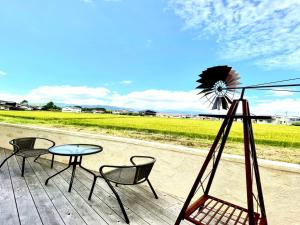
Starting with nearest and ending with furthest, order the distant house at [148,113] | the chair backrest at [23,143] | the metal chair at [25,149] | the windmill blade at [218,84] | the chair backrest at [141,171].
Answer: the windmill blade at [218,84]
the chair backrest at [141,171]
the metal chair at [25,149]
the chair backrest at [23,143]
the distant house at [148,113]

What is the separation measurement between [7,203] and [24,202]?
0.67ft

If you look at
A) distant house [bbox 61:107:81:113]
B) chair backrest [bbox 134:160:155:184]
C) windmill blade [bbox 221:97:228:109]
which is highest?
distant house [bbox 61:107:81:113]

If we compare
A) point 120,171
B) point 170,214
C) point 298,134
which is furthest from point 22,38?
point 298,134

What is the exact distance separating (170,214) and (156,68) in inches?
368

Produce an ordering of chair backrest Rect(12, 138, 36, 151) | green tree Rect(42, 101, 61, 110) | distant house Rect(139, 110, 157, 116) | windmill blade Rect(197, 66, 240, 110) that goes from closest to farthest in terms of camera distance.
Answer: windmill blade Rect(197, 66, 240, 110), chair backrest Rect(12, 138, 36, 151), distant house Rect(139, 110, 157, 116), green tree Rect(42, 101, 61, 110)

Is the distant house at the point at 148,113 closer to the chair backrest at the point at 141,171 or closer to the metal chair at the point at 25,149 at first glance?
the metal chair at the point at 25,149

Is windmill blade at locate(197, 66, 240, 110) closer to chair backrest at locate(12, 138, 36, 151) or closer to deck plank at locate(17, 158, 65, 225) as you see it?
deck plank at locate(17, 158, 65, 225)

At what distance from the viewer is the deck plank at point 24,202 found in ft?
7.16

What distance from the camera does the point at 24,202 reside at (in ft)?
8.43

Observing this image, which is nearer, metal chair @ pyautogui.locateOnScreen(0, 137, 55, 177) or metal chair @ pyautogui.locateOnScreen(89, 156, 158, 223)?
metal chair @ pyautogui.locateOnScreen(89, 156, 158, 223)

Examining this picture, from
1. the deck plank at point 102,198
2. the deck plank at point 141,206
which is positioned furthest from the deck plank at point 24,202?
the deck plank at point 141,206

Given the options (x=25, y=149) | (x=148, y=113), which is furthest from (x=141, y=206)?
(x=148, y=113)

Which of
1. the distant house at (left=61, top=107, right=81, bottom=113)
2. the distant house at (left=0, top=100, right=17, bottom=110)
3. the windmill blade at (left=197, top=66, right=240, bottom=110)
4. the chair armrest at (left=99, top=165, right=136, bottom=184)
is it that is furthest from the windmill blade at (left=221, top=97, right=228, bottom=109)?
the distant house at (left=61, top=107, right=81, bottom=113)

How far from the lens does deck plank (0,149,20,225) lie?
2.16 m
